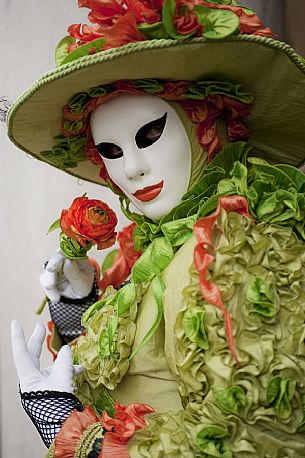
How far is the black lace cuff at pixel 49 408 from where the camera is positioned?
2.97ft

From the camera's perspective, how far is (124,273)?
4.72 ft

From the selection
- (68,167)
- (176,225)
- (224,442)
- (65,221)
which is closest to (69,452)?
(224,442)

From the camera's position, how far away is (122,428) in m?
0.82

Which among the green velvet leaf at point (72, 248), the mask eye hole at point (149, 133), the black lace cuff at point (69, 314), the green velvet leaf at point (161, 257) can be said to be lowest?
the black lace cuff at point (69, 314)

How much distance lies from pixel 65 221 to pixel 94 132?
8.2 inches

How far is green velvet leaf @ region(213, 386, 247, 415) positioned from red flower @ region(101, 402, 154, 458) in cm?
12

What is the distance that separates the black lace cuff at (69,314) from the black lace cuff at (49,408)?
0.37 m

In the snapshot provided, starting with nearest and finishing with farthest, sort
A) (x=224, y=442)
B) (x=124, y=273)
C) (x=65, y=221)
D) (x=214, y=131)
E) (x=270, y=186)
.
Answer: (x=224, y=442)
(x=270, y=186)
(x=214, y=131)
(x=65, y=221)
(x=124, y=273)

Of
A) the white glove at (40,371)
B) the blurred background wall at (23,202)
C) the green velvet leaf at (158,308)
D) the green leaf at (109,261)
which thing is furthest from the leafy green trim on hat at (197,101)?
the blurred background wall at (23,202)

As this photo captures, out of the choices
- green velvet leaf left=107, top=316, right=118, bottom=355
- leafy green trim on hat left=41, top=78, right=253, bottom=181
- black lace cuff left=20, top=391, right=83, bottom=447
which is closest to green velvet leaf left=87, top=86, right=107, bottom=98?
leafy green trim on hat left=41, top=78, right=253, bottom=181

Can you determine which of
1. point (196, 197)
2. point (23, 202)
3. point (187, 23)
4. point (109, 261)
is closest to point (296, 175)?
point (196, 197)

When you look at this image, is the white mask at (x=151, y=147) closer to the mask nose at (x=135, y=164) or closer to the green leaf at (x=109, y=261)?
the mask nose at (x=135, y=164)

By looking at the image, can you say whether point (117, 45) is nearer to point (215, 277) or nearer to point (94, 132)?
point (94, 132)

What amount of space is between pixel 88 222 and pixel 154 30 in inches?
15.9
